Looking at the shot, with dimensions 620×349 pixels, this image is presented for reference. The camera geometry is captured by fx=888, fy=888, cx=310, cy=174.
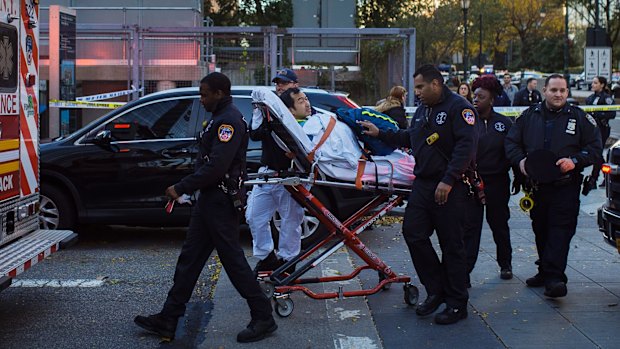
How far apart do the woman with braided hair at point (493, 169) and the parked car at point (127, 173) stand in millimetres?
2037

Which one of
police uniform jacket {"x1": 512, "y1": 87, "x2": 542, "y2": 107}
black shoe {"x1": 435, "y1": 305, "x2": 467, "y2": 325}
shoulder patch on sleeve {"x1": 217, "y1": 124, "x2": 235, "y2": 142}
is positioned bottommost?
black shoe {"x1": 435, "y1": 305, "x2": 467, "y2": 325}

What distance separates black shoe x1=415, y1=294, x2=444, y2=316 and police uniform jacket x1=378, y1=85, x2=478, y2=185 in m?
0.90

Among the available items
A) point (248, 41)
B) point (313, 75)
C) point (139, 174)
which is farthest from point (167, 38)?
point (139, 174)

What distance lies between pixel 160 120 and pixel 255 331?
4126 mm

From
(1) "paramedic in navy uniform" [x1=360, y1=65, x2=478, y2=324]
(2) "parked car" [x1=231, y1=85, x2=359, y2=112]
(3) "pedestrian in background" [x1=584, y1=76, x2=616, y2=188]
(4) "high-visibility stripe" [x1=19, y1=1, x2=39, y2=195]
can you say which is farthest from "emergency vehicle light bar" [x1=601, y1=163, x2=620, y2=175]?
(3) "pedestrian in background" [x1=584, y1=76, x2=616, y2=188]

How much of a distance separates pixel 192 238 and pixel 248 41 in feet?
31.5

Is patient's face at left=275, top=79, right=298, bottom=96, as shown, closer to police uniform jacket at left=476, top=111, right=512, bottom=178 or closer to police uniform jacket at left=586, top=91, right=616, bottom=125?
police uniform jacket at left=476, top=111, right=512, bottom=178

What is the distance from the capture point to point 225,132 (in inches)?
233

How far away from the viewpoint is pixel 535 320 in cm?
655

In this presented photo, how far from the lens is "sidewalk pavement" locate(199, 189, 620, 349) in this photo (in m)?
6.06

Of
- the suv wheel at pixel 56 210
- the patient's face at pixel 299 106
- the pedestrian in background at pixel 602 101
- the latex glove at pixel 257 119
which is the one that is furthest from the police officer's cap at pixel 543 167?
the pedestrian in background at pixel 602 101

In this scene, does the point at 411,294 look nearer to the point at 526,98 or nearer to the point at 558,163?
the point at 558,163

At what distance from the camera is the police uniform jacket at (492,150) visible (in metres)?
7.68

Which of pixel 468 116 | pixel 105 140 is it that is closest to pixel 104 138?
pixel 105 140
